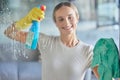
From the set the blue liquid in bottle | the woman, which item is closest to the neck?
the woman

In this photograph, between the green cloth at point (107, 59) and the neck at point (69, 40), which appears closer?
the green cloth at point (107, 59)

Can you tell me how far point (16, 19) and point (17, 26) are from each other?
0.04 meters

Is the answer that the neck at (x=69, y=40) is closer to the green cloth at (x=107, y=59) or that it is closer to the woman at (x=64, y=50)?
the woman at (x=64, y=50)

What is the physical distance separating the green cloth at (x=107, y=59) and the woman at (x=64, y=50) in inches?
4.3

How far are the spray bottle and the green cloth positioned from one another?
0.88ft

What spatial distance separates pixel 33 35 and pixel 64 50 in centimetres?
15

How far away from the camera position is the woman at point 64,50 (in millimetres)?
1093

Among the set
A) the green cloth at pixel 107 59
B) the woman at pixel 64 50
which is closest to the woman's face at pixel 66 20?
the woman at pixel 64 50

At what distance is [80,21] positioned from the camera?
3.66 feet

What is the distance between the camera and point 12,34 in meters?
1.10

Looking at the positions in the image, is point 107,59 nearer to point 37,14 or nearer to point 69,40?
point 69,40

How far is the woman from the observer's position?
1.09m

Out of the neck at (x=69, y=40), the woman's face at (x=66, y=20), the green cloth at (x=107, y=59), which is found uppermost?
the woman's face at (x=66, y=20)

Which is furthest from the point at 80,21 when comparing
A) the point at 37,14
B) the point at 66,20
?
the point at 37,14
